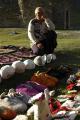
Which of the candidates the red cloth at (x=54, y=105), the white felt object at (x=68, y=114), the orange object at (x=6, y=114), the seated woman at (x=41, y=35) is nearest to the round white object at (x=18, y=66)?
the seated woman at (x=41, y=35)

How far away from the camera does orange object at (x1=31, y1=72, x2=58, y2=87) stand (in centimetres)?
823

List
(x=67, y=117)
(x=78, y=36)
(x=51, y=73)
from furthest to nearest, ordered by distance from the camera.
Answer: (x=78, y=36)
(x=51, y=73)
(x=67, y=117)

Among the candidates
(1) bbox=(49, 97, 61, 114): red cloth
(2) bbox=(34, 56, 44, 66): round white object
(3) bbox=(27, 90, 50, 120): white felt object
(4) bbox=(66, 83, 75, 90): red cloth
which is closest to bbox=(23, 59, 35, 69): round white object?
(2) bbox=(34, 56, 44, 66): round white object

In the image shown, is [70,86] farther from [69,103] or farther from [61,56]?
[61,56]

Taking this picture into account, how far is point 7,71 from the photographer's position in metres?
8.51

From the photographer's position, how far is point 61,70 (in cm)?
880

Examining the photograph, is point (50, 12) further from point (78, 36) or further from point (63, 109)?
point (63, 109)

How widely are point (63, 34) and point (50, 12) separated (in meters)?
4.49

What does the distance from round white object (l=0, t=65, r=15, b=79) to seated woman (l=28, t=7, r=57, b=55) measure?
1.48 m

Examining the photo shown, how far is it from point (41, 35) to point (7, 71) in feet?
6.32

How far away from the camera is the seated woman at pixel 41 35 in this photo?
1004cm

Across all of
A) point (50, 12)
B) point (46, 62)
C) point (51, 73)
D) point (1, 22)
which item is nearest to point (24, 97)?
point (51, 73)

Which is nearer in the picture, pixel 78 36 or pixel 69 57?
pixel 69 57

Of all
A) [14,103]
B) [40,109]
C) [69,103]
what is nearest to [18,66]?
[14,103]
